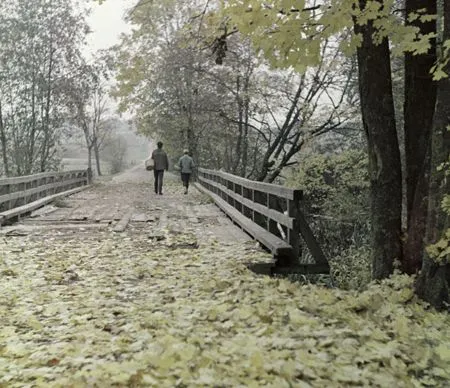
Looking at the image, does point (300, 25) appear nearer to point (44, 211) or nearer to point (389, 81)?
point (389, 81)

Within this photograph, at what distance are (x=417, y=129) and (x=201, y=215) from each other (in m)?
7.47

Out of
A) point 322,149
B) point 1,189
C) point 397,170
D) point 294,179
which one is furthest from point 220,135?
point 397,170

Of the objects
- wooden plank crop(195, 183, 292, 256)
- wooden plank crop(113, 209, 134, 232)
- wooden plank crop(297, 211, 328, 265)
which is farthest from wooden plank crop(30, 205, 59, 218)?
wooden plank crop(297, 211, 328, 265)

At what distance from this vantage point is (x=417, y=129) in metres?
6.16

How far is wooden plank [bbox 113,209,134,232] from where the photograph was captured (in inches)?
399

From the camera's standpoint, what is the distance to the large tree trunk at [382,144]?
624cm

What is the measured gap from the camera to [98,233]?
9797 mm

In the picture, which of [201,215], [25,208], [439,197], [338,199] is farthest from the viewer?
[338,199]

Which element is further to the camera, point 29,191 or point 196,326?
point 29,191

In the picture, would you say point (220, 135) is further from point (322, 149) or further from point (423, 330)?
point (423, 330)

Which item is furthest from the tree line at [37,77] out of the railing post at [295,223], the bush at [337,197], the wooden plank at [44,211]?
the railing post at [295,223]

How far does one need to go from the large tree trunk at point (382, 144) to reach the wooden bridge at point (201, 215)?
1.03m

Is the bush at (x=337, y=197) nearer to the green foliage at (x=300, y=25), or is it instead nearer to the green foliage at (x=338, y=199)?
the green foliage at (x=338, y=199)

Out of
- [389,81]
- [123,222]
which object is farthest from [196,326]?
[123,222]
